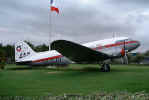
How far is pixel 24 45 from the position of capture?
18.9 m

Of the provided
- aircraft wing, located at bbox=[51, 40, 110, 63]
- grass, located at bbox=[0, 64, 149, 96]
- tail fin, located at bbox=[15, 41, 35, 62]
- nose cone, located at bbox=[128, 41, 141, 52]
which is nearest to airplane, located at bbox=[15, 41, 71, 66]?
tail fin, located at bbox=[15, 41, 35, 62]

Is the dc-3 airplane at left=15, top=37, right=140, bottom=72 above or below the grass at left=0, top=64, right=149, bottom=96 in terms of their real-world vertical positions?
above

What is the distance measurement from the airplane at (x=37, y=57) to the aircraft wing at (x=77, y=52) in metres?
2.60

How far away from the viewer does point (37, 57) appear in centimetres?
1770

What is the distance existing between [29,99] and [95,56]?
32.2ft

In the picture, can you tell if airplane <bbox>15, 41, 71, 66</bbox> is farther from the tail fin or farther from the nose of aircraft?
the nose of aircraft

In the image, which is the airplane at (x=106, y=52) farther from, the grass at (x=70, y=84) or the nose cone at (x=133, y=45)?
the grass at (x=70, y=84)

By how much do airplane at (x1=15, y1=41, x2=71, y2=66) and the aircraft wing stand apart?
8.54ft

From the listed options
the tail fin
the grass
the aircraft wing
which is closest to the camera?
the grass

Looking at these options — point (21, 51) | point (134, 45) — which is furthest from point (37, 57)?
point (134, 45)

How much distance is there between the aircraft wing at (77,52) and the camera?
428 inches

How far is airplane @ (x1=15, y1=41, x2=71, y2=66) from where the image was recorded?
1684 centimetres

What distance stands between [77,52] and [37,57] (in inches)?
272

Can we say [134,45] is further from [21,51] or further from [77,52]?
[21,51]
